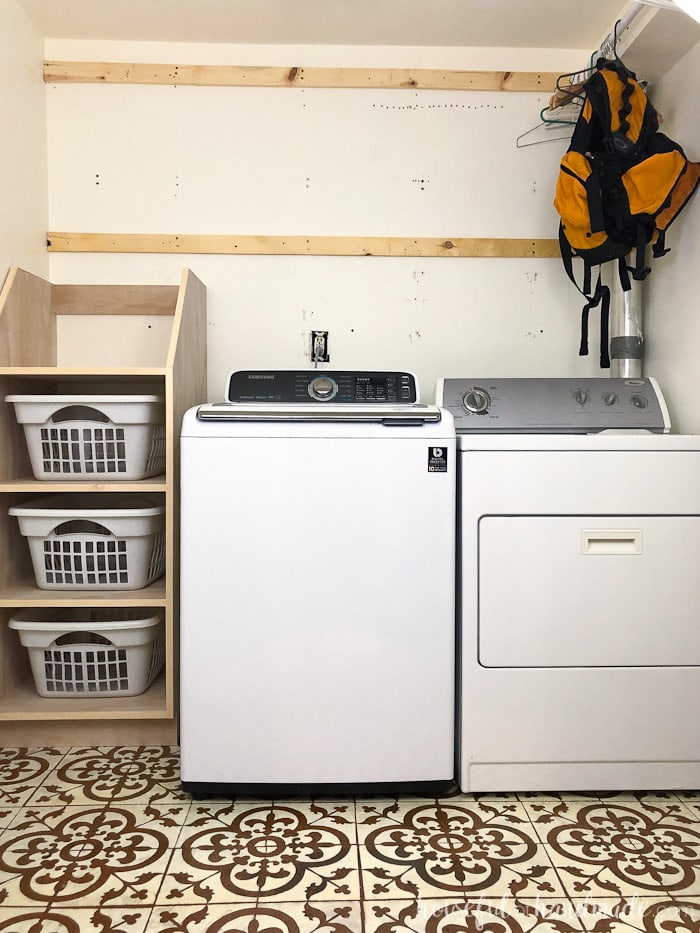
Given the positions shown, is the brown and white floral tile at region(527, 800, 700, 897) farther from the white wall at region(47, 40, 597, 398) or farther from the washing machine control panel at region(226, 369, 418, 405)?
the white wall at region(47, 40, 597, 398)

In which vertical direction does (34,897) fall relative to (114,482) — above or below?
below

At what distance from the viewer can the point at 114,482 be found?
2.24 m

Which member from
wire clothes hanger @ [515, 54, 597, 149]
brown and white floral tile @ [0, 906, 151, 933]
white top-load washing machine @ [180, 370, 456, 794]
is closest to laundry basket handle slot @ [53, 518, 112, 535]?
white top-load washing machine @ [180, 370, 456, 794]

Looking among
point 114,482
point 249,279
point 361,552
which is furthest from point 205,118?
point 361,552

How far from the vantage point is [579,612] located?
6.53ft

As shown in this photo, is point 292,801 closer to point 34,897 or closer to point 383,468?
point 34,897

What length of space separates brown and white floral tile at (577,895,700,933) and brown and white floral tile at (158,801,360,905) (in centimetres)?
49

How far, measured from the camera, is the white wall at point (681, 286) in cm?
230

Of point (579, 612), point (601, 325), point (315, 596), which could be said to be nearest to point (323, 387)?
point (315, 596)

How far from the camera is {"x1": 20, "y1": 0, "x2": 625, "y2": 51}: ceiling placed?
7.97 ft

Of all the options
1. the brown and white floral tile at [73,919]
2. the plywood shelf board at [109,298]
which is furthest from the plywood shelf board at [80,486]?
the brown and white floral tile at [73,919]

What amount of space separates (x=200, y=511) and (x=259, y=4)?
5.51ft

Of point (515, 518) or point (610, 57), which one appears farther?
point (610, 57)

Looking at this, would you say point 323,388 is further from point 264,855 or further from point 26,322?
point 264,855
